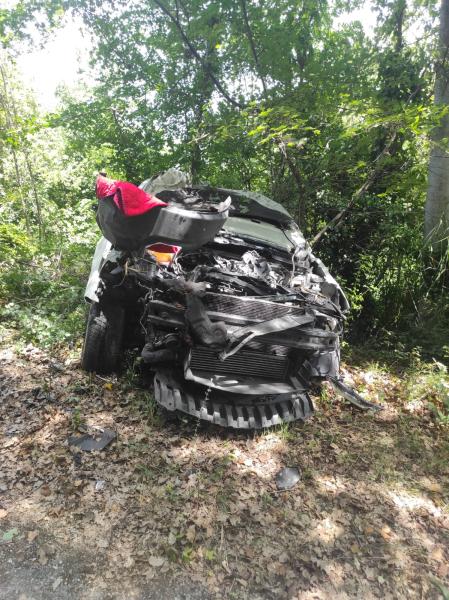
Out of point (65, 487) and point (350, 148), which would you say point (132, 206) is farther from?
point (350, 148)

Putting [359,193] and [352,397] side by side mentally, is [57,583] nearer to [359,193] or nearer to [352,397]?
[352,397]

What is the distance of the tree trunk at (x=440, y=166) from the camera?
16.1ft

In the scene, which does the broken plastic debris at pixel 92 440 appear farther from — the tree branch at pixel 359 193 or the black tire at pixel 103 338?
the tree branch at pixel 359 193

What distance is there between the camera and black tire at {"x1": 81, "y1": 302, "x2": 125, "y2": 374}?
348cm

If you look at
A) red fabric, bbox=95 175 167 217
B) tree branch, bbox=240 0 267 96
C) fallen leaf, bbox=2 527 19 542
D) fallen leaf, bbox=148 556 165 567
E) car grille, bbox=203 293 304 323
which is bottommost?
fallen leaf, bbox=148 556 165 567

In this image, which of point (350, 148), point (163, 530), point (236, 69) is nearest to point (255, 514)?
point (163, 530)

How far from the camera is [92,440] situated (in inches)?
114

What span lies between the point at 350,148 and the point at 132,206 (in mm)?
4016

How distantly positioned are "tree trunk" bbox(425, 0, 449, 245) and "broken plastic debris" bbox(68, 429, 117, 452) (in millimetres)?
4442

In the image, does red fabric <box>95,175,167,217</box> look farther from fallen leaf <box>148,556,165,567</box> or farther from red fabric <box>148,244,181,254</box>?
fallen leaf <box>148,556,165,567</box>

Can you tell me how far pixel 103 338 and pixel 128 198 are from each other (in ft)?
5.24

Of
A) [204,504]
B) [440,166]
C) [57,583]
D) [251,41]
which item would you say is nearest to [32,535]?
[57,583]

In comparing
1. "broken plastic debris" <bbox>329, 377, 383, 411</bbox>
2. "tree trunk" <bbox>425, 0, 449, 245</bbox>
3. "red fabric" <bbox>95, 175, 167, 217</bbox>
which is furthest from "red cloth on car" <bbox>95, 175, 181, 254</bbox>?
"tree trunk" <bbox>425, 0, 449, 245</bbox>

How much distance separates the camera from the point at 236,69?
645 cm
